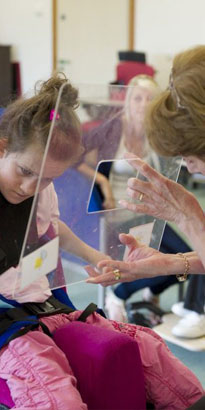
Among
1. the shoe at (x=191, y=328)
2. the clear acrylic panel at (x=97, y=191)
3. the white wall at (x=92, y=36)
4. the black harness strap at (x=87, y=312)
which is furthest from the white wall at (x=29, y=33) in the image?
the black harness strap at (x=87, y=312)

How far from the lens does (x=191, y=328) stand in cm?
247

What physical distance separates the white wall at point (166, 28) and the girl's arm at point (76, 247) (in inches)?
178

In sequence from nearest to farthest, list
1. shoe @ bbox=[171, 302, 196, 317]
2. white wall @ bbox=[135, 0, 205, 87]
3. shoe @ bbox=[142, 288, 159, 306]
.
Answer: shoe @ bbox=[171, 302, 196, 317] → shoe @ bbox=[142, 288, 159, 306] → white wall @ bbox=[135, 0, 205, 87]

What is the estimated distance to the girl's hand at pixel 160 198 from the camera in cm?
123

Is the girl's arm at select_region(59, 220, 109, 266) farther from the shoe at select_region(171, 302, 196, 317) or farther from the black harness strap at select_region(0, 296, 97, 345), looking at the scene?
the shoe at select_region(171, 302, 196, 317)

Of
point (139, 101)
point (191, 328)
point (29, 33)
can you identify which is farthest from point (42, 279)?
point (29, 33)

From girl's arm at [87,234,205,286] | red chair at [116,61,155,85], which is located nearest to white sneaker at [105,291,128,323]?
girl's arm at [87,234,205,286]

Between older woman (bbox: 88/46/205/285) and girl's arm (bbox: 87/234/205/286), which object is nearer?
older woman (bbox: 88/46/205/285)

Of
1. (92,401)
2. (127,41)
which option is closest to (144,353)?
(92,401)

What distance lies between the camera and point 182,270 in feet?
4.77

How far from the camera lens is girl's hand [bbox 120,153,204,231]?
1.23 m

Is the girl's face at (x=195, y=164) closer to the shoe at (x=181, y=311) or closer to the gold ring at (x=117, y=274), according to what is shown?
the gold ring at (x=117, y=274)

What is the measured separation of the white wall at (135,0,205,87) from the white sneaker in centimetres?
348

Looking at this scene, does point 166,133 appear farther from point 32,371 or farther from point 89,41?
point 89,41
